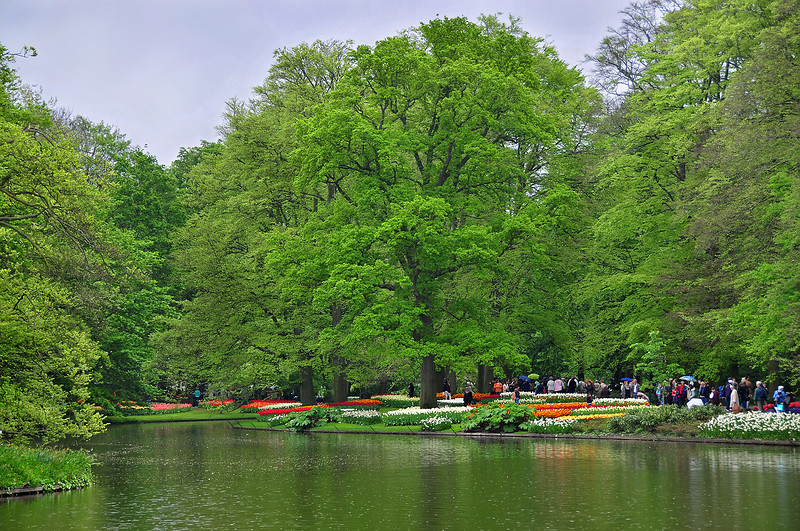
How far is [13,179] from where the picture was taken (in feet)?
64.6

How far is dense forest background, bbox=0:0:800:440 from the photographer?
3000cm

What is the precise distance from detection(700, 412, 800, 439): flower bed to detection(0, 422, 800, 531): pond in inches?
43.8

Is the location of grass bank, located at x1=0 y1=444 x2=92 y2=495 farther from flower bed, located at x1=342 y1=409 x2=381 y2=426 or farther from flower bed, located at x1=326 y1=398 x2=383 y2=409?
flower bed, located at x1=326 y1=398 x2=383 y2=409

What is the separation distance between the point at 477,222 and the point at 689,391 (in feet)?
44.9

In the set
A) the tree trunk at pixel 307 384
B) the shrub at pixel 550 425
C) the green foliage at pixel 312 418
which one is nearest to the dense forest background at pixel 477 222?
the tree trunk at pixel 307 384

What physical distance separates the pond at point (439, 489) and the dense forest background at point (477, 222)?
15.2 feet

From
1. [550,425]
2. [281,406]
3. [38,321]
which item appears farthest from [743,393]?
[38,321]

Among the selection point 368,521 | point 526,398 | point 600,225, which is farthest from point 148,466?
point 600,225

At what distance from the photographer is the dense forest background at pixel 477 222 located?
30.0 m

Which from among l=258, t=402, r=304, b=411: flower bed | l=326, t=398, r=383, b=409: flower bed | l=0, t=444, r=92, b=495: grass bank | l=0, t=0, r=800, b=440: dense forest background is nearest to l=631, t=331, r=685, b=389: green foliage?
l=0, t=0, r=800, b=440: dense forest background

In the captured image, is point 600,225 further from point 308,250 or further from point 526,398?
point 308,250

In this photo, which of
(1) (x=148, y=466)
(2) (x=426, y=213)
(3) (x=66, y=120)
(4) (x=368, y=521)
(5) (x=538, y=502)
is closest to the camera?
(4) (x=368, y=521)

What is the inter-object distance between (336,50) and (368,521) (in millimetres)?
43799

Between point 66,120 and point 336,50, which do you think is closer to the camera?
point 336,50
